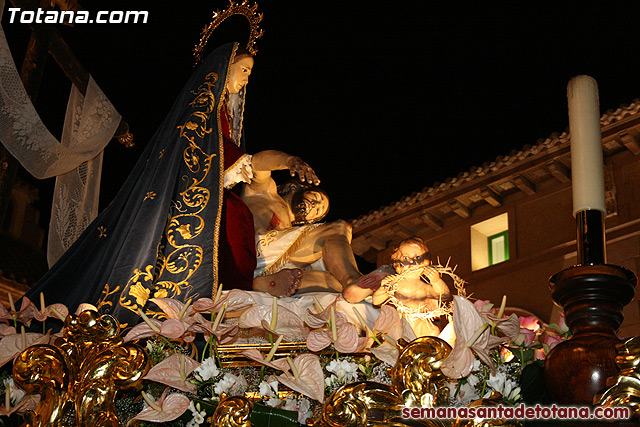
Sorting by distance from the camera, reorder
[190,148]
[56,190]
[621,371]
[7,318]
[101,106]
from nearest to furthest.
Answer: [621,371] → [7,318] → [190,148] → [56,190] → [101,106]

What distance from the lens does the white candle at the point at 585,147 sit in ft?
6.13

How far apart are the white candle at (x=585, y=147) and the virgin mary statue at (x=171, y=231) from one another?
129 centimetres

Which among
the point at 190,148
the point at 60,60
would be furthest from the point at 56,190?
the point at 190,148

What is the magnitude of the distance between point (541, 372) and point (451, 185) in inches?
301

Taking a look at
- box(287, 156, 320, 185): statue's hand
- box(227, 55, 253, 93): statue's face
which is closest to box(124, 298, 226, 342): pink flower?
box(287, 156, 320, 185): statue's hand

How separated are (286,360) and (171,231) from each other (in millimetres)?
1053

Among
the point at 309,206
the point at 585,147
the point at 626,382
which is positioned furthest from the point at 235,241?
the point at 626,382

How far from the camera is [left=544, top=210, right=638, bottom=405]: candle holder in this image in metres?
1.68

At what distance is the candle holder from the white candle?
0.08 m

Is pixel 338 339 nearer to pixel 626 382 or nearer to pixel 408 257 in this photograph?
pixel 626 382

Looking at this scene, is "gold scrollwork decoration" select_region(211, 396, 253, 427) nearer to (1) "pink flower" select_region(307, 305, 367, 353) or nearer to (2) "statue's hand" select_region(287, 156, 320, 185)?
(1) "pink flower" select_region(307, 305, 367, 353)

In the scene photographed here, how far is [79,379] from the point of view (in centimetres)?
200

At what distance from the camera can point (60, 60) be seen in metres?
4.66

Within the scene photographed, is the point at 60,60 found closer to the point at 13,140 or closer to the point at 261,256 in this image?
the point at 13,140
